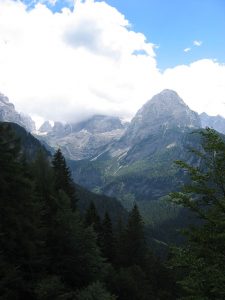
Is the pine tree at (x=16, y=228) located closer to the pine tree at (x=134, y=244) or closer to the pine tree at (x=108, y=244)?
the pine tree at (x=108, y=244)

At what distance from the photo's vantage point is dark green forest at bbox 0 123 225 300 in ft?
57.5

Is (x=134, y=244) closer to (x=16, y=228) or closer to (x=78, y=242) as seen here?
(x=78, y=242)

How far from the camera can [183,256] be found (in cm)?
1791

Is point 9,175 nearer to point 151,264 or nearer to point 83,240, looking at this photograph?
point 83,240

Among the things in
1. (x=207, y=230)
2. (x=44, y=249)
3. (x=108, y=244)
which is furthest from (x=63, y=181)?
(x=207, y=230)

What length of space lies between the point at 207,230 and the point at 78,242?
2372 cm

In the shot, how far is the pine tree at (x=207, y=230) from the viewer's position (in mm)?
16750

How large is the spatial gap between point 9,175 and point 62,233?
374 inches

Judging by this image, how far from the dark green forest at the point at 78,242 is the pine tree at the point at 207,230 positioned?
0.04 metres

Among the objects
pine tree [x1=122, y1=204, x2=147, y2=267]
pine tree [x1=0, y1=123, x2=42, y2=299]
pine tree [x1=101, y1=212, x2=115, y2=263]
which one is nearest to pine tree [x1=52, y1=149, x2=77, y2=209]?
pine tree [x1=101, y1=212, x2=115, y2=263]

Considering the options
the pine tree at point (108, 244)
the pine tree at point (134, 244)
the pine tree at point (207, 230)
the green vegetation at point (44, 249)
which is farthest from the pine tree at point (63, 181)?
the pine tree at point (207, 230)

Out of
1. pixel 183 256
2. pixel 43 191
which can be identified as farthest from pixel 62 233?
pixel 183 256

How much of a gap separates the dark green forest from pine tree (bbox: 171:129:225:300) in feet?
0.13

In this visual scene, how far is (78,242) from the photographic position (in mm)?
39562
